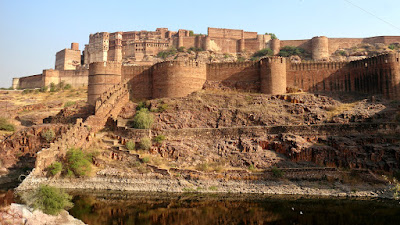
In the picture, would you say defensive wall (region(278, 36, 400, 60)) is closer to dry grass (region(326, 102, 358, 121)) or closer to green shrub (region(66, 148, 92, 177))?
dry grass (region(326, 102, 358, 121))

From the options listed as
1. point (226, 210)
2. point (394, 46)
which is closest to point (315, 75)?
point (226, 210)

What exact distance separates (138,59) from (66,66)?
1393 centimetres

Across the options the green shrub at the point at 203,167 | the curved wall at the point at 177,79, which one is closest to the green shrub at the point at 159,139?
the green shrub at the point at 203,167

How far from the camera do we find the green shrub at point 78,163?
20672 mm

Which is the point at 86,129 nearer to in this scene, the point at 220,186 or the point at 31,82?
the point at 220,186

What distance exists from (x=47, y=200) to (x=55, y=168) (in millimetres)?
6477

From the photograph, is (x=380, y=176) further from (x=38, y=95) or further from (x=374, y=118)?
(x=38, y=95)

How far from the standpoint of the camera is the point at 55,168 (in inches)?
810

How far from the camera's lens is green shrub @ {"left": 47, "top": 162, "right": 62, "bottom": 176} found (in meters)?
20.4

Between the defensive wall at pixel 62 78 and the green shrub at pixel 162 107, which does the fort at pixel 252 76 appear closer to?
the green shrub at pixel 162 107

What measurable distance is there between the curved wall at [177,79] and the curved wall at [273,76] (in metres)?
5.34

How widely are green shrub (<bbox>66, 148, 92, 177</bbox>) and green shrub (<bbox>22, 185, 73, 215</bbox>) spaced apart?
5.42 meters

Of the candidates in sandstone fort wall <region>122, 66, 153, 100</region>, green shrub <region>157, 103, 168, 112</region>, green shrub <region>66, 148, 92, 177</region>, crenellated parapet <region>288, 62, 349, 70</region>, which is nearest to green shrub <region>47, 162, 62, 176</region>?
green shrub <region>66, 148, 92, 177</region>

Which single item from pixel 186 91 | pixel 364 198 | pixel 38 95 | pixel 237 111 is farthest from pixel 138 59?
pixel 364 198
